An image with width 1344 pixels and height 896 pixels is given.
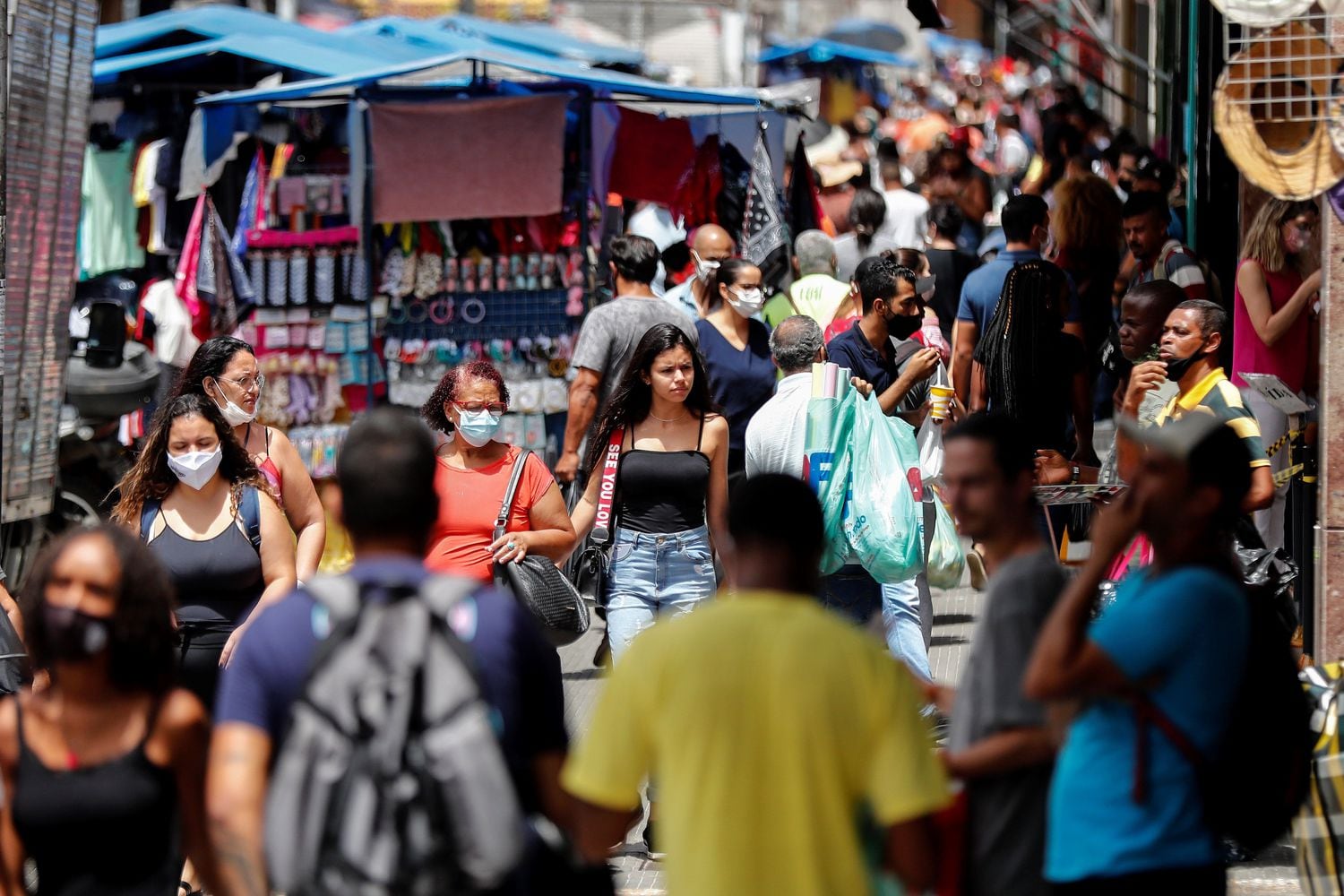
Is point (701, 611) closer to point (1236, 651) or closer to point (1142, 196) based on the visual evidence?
point (1236, 651)

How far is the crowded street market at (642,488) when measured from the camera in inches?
127

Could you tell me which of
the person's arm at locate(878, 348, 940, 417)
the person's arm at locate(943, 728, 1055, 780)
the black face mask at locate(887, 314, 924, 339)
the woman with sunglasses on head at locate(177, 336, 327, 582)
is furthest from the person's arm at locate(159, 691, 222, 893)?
the black face mask at locate(887, 314, 924, 339)

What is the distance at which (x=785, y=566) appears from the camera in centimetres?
338

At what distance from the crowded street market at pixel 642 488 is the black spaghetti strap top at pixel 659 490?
0.02 metres

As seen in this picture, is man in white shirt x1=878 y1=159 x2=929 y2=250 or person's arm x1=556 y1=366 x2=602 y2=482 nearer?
person's arm x1=556 y1=366 x2=602 y2=482

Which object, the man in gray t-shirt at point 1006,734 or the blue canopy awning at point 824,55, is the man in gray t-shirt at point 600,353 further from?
the blue canopy awning at point 824,55

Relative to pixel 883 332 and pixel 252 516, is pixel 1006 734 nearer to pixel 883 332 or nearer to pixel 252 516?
pixel 252 516

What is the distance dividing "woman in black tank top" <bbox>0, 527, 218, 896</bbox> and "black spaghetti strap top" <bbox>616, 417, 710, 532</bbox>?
116 inches

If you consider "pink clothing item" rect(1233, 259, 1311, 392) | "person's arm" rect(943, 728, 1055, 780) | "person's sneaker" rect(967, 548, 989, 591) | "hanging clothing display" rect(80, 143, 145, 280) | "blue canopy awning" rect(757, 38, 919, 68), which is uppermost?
"blue canopy awning" rect(757, 38, 919, 68)

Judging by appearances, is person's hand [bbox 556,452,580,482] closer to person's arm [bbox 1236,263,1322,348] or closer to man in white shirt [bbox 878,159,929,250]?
person's arm [bbox 1236,263,1322,348]

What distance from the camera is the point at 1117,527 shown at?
3484 millimetres

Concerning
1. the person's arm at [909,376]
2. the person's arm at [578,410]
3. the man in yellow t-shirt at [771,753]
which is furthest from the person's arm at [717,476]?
the man in yellow t-shirt at [771,753]

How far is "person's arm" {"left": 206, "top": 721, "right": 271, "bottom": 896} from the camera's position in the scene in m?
3.27

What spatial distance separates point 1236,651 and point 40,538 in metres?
7.97
